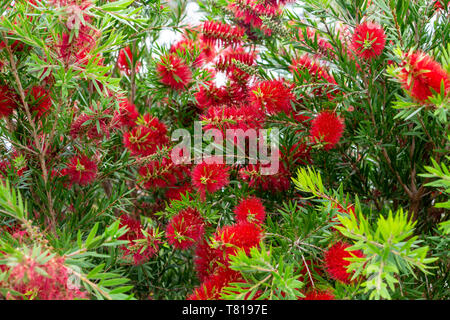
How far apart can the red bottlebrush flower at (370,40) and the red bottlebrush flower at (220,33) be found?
23 centimetres

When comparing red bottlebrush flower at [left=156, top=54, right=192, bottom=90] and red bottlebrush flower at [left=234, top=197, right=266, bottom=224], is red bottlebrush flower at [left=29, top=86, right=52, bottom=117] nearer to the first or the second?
red bottlebrush flower at [left=156, top=54, right=192, bottom=90]

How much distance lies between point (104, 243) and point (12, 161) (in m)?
0.23

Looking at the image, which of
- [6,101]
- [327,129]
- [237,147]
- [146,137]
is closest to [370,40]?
[327,129]

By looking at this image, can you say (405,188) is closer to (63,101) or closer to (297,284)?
(297,284)

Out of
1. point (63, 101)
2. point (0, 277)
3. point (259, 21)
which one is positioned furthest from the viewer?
point (259, 21)

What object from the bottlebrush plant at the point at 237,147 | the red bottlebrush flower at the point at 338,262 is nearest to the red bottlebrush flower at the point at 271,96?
the bottlebrush plant at the point at 237,147

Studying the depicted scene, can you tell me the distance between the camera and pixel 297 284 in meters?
0.38

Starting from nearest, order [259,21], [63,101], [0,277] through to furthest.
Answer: [0,277]
[63,101]
[259,21]

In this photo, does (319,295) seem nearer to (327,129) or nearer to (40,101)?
(327,129)

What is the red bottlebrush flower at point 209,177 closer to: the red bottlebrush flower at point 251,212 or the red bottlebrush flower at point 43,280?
the red bottlebrush flower at point 251,212

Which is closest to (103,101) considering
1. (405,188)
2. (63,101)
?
(63,101)

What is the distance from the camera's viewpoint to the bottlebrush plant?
41 cm

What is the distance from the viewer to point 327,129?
514 millimetres

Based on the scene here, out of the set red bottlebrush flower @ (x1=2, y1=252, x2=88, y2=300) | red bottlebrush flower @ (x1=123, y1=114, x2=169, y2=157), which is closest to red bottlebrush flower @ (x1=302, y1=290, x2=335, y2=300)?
red bottlebrush flower @ (x1=2, y1=252, x2=88, y2=300)
